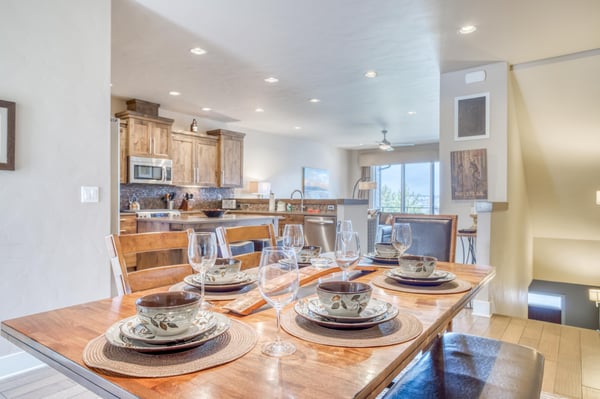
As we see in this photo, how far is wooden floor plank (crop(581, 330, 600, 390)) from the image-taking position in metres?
2.13

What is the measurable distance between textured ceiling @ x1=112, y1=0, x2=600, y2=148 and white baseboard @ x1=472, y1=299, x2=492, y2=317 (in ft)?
7.98

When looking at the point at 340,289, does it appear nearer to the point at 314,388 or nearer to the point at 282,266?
the point at 282,266

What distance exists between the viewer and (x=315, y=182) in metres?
9.70

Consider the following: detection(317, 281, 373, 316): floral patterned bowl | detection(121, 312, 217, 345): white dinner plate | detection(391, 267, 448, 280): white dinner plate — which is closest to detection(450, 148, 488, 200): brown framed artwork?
detection(391, 267, 448, 280): white dinner plate

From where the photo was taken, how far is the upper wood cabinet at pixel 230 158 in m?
6.80

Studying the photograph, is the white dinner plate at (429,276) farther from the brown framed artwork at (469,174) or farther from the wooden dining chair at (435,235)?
the brown framed artwork at (469,174)

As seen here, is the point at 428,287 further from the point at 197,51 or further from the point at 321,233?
the point at 321,233

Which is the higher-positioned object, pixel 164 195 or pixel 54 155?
pixel 54 155

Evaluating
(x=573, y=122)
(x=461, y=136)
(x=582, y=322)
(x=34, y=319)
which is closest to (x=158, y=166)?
(x=461, y=136)

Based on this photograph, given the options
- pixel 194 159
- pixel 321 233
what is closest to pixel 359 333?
pixel 321 233

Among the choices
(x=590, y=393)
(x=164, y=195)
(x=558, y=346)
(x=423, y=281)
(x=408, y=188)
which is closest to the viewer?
(x=423, y=281)

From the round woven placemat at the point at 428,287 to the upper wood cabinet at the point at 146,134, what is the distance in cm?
493

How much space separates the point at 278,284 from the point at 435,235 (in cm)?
158

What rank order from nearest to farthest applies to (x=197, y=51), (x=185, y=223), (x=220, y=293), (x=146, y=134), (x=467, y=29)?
(x=220, y=293) → (x=467, y=29) → (x=185, y=223) → (x=197, y=51) → (x=146, y=134)
